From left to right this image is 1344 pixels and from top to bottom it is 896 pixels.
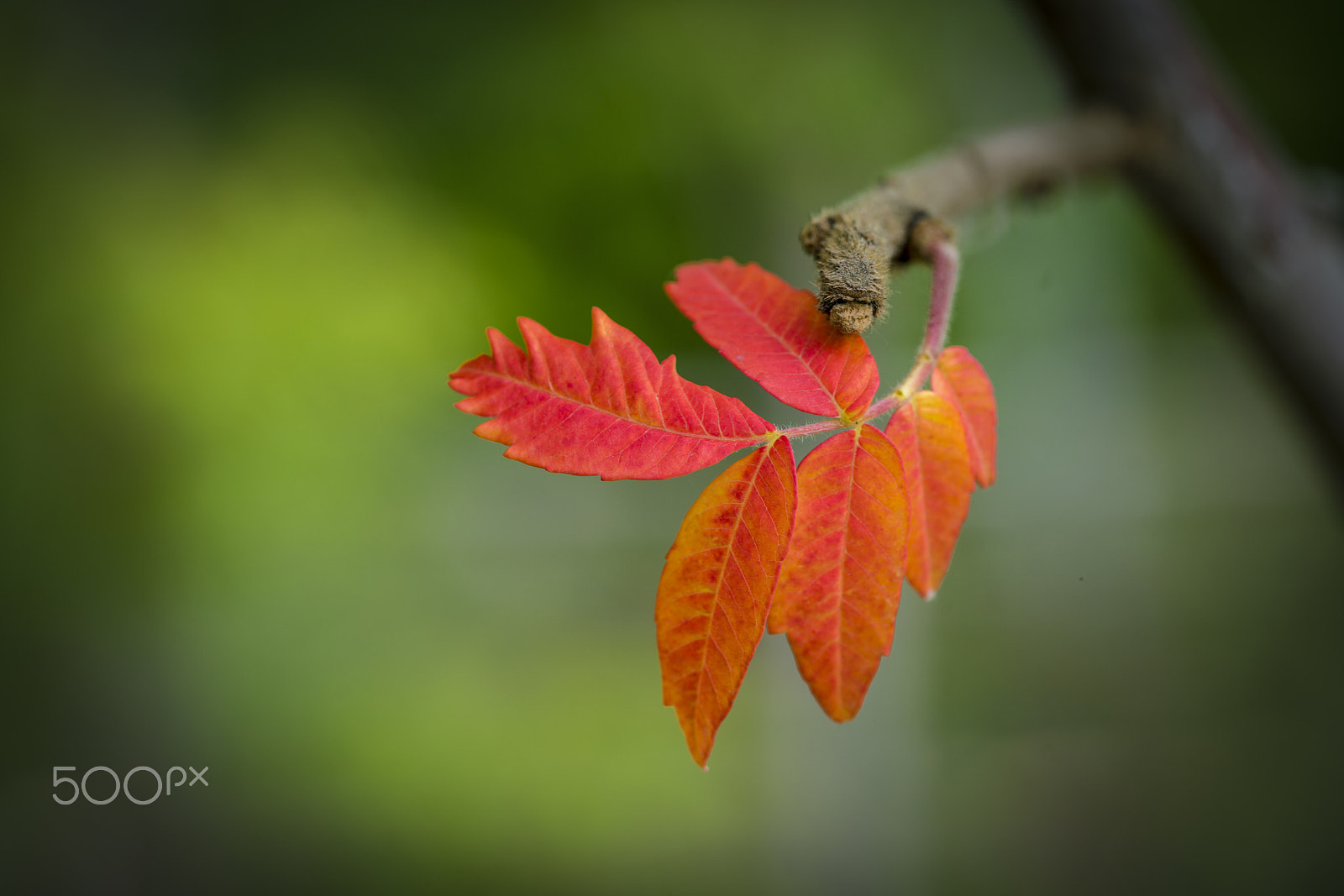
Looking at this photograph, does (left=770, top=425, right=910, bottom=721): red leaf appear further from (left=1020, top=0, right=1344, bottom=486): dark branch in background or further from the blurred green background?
the blurred green background

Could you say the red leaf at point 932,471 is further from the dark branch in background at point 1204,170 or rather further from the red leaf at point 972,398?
the dark branch in background at point 1204,170

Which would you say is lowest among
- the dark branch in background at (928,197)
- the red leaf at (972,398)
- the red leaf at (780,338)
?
the red leaf at (972,398)

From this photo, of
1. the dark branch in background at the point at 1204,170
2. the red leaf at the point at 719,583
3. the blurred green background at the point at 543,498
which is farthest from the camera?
the blurred green background at the point at 543,498

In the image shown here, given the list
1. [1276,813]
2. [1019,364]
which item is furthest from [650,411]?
[1276,813]

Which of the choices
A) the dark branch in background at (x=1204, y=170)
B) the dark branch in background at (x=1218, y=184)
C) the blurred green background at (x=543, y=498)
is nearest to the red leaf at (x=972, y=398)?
the dark branch in background at (x=1204, y=170)

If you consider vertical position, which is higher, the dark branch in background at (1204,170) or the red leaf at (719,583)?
the dark branch in background at (1204,170)

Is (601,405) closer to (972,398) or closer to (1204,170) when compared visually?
(972,398)

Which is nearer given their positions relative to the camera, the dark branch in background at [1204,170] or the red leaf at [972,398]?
the red leaf at [972,398]

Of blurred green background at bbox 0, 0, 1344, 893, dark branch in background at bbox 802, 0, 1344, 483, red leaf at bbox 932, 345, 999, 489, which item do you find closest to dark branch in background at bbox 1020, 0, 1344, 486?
dark branch in background at bbox 802, 0, 1344, 483

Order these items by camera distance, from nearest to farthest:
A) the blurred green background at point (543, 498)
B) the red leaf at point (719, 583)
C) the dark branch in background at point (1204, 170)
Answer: the red leaf at point (719, 583) → the dark branch in background at point (1204, 170) → the blurred green background at point (543, 498)
